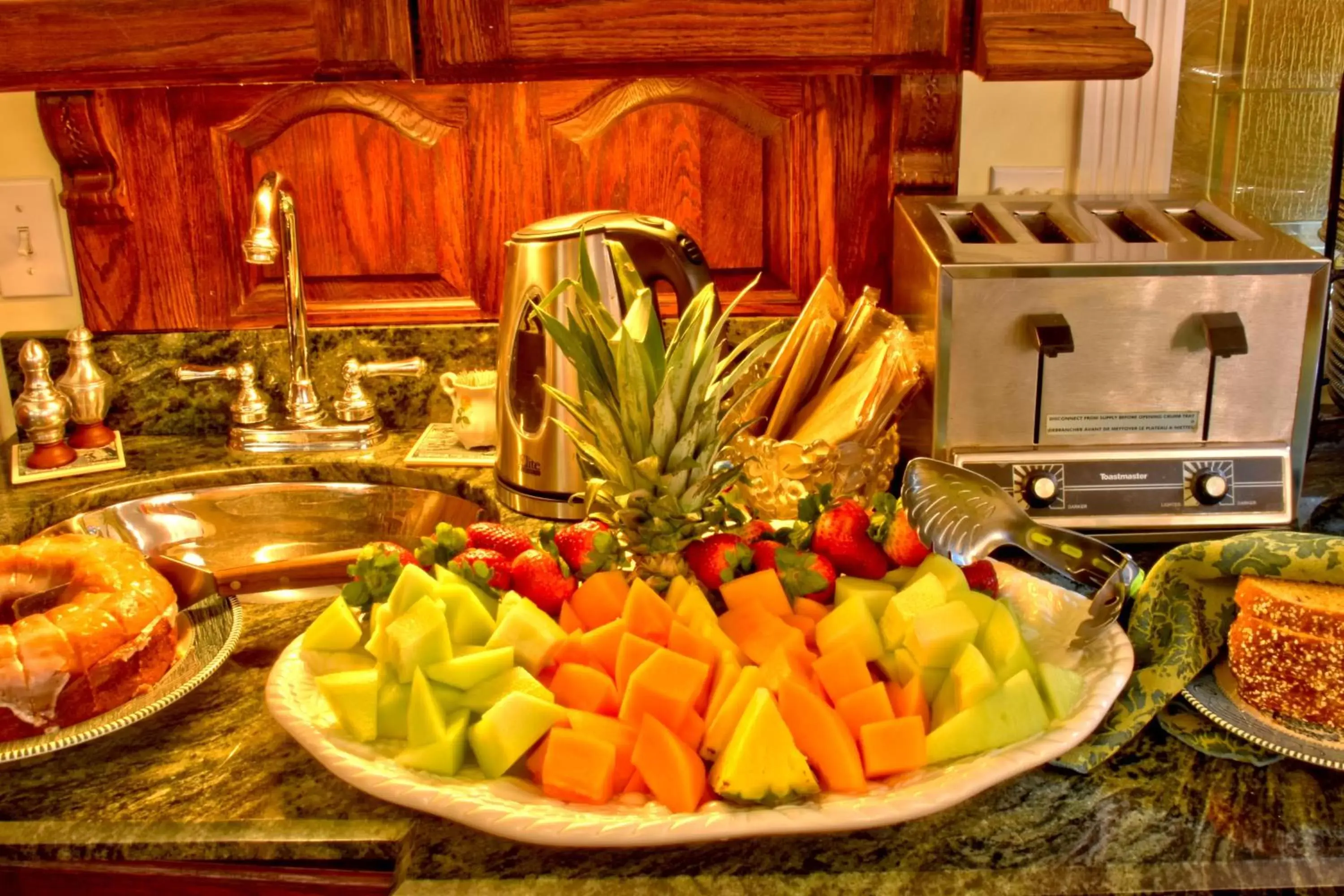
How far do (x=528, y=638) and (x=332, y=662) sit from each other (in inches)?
7.2

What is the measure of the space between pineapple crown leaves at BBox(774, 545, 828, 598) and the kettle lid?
52 cm

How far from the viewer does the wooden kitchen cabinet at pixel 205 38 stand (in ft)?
4.83

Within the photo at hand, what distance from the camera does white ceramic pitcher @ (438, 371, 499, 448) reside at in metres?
1.75

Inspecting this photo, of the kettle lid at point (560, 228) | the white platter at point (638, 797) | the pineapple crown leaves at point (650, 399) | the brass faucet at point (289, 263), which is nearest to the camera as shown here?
the white platter at point (638, 797)

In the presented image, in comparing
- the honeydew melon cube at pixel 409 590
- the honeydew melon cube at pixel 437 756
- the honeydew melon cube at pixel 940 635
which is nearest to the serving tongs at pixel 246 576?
the honeydew melon cube at pixel 409 590

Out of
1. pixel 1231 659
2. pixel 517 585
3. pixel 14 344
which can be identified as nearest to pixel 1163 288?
pixel 1231 659

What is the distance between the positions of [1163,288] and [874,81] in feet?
1.79

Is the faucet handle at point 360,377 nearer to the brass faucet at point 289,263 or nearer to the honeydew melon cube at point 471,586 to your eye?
the brass faucet at point 289,263

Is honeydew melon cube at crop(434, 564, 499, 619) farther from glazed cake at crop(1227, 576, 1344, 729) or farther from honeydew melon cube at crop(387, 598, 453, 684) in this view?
glazed cake at crop(1227, 576, 1344, 729)

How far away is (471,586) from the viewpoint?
3.81ft

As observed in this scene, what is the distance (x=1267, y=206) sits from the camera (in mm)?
1846

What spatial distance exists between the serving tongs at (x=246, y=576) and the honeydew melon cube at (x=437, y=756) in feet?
1.29

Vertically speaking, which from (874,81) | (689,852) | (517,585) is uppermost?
(874,81)

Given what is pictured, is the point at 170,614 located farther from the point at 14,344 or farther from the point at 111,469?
the point at 14,344
